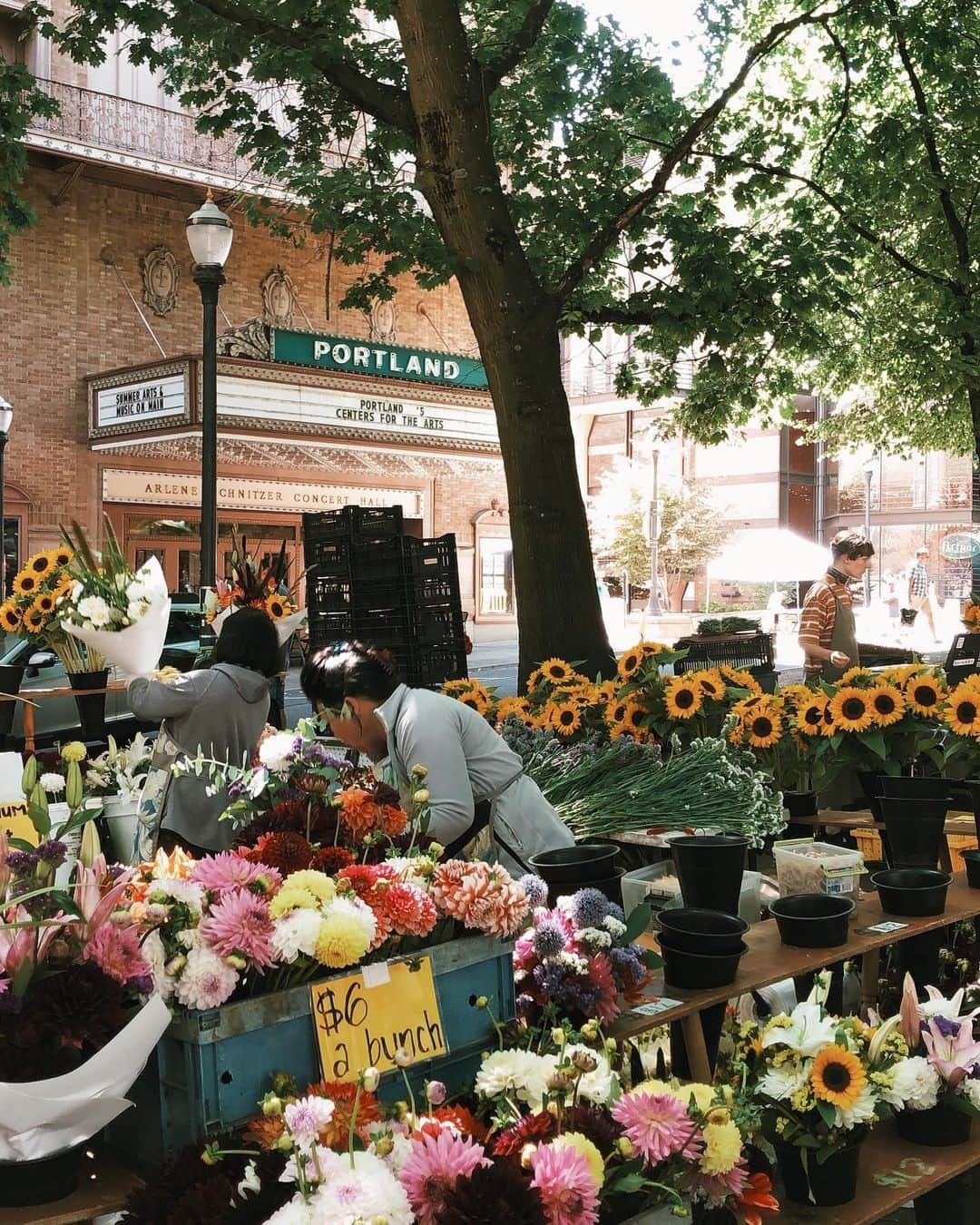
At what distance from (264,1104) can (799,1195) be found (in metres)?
1.14

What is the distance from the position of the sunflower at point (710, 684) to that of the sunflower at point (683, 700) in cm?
2

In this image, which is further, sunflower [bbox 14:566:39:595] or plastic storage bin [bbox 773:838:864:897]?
sunflower [bbox 14:566:39:595]

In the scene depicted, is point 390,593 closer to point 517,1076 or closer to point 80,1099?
point 517,1076

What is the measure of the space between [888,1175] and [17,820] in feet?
5.74

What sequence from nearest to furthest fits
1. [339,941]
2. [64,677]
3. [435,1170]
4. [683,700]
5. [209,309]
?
[435,1170]
[339,941]
[683,700]
[209,309]
[64,677]

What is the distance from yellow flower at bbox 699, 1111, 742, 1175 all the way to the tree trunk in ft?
16.8

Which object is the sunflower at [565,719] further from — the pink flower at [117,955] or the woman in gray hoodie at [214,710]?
the pink flower at [117,955]

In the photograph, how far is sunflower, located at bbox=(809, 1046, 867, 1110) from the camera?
2.37m

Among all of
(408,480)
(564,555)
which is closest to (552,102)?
(564,555)

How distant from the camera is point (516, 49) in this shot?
23.7 ft

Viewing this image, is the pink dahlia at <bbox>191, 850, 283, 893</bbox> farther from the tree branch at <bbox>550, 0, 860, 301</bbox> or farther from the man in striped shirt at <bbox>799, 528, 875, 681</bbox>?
the tree branch at <bbox>550, 0, 860, 301</bbox>

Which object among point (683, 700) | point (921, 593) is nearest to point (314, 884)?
point (683, 700)

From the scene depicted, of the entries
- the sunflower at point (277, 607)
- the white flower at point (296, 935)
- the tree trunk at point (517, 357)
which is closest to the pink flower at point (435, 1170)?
the white flower at point (296, 935)

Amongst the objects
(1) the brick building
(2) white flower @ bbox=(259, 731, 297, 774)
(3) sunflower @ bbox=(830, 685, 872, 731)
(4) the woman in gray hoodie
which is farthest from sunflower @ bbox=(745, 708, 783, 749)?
(1) the brick building
